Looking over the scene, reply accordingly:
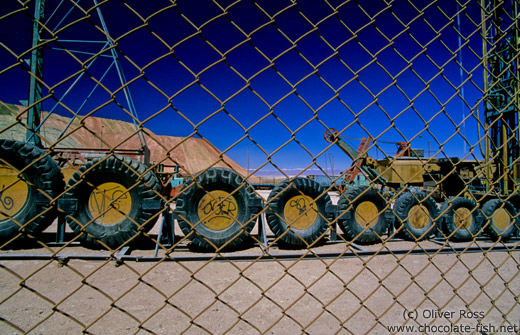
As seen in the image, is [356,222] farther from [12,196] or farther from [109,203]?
[12,196]

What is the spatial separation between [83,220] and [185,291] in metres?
2.86

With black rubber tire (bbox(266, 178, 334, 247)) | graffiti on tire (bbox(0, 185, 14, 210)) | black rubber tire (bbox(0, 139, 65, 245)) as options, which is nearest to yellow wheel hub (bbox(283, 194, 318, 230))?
black rubber tire (bbox(266, 178, 334, 247))

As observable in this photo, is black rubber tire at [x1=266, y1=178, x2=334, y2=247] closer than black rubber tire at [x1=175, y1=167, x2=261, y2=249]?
No

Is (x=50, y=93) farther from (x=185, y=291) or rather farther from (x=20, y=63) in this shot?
(x=185, y=291)

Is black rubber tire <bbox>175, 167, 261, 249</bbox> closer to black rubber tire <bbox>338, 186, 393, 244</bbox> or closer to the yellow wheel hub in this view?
the yellow wheel hub

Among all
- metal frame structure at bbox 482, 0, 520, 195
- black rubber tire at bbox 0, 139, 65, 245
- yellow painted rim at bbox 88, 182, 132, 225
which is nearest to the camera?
metal frame structure at bbox 482, 0, 520, 195

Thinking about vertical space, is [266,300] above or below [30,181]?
below

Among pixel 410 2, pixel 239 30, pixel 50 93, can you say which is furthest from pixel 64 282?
pixel 410 2

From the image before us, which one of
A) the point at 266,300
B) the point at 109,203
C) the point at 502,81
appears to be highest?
the point at 502,81

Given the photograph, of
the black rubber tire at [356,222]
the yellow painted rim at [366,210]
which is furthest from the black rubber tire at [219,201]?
the yellow painted rim at [366,210]

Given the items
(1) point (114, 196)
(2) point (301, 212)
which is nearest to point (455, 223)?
(2) point (301, 212)

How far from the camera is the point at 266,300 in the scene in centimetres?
299

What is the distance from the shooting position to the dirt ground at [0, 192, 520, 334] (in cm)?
218

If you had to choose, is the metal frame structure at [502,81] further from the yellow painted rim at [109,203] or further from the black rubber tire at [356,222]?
the yellow painted rim at [109,203]
